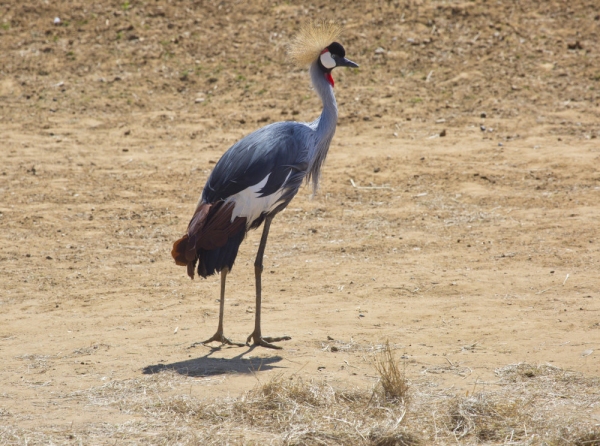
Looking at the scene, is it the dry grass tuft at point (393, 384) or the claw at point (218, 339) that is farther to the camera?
the claw at point (218, 339)

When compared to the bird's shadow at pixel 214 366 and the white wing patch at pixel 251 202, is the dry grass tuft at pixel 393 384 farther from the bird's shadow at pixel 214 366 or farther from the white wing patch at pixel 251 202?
the white wing patch at pixel 251 202

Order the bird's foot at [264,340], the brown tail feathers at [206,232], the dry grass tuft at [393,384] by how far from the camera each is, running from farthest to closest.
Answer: the bird's foot at [264,340]
the brown tail feathers at [206,232]
the dry grass tuft at [393,384]

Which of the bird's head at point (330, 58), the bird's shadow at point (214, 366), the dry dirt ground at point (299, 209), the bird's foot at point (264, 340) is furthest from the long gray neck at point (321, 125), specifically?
the bird's shadow at point (214, 366)

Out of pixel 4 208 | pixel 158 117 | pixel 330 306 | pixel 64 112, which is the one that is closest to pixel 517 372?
pixel 330 306

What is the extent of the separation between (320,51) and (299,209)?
3151 mm

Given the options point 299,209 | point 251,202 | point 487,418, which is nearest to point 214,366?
point 251,202

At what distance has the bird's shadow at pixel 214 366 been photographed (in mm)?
5621

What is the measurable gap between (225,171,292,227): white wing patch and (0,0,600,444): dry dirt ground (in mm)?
1024

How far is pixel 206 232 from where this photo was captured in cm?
602

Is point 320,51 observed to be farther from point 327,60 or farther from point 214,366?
point 214,366

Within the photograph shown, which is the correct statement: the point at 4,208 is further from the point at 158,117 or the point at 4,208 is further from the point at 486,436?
the point at 486,436

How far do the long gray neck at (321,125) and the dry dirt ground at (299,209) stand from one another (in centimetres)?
127

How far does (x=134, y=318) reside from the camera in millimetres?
6875

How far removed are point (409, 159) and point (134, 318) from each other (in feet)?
17.7
